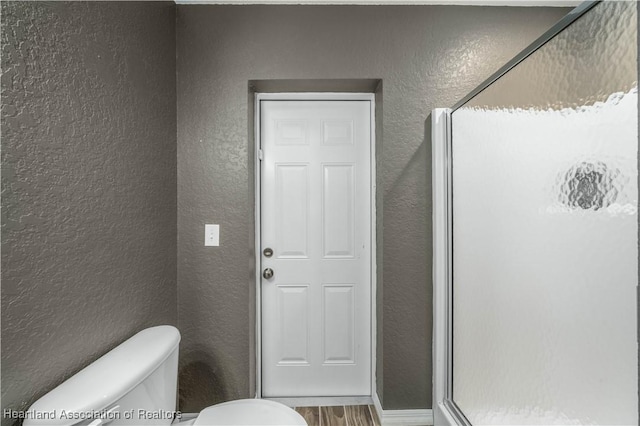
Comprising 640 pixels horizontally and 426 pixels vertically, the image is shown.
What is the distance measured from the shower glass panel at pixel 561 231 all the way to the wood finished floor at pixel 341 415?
73 centimetres

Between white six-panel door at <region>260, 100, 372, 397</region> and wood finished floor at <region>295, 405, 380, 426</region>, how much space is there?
3.3 inches

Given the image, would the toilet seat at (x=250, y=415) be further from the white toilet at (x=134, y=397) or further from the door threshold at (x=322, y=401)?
the door threshold at (x=322, y=401)

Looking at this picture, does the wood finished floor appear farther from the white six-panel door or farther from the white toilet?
the white toilet

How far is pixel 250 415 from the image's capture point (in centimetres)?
123

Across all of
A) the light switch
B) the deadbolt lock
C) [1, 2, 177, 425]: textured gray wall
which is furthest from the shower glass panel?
[1, 2, 177, 425]: textured gray wall

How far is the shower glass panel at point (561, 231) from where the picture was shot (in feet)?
2.24

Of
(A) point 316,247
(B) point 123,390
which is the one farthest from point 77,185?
(A) point 316,247

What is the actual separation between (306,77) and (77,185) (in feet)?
3.87

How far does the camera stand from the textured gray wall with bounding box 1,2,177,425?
0.84m

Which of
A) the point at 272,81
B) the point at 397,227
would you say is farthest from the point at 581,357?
the point at 272,81

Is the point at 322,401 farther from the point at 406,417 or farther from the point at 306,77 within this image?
the point at 306,77

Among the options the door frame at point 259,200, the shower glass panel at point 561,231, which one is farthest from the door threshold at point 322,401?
the shower glass panel at point 561,231

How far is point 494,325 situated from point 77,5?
5.82 ft

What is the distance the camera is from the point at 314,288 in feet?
6.51
